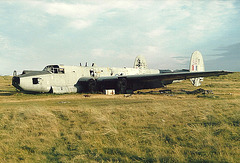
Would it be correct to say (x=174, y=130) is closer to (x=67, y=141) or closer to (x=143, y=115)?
(x=143, y=115)

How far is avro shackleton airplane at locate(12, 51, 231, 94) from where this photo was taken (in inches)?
803

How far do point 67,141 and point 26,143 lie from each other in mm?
1463

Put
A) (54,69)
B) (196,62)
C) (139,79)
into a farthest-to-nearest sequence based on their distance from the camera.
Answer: (196,62) → (139,79) → (54,69)

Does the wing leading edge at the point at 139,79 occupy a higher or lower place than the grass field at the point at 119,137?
higher

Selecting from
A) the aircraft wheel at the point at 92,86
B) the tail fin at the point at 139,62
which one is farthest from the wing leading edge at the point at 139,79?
the tail fin at the point at 139,62

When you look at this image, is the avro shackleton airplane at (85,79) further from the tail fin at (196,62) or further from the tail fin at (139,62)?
the tail fin at (139,62)

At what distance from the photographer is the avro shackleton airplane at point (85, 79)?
803 inches

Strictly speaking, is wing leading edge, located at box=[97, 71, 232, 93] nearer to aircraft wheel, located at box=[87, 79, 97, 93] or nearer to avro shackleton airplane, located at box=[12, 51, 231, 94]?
avro shackleton airplane, located at box=[12, 51, 231, 94]

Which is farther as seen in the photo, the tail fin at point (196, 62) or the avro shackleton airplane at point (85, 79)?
the tail fin at point (196, 62)

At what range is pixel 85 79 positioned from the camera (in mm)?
24828

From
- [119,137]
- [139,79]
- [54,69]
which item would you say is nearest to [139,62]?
[139,79]

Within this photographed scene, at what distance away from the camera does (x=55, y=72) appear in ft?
74.8

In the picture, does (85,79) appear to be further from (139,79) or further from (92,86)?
(139,79)

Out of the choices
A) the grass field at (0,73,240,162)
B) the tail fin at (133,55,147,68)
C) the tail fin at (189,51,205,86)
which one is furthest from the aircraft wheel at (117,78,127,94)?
the tail fin at (133,55,147,68)
